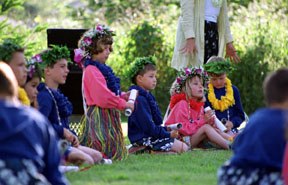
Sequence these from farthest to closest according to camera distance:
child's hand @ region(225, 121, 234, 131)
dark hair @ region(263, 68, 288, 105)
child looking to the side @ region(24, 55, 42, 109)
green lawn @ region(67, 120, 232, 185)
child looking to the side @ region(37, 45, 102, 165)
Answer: child's hand @ region(225, 121, 234, 131), child looking to the side @ region(37, 45, 102, 165), child looking to the side @ region(24, 55, 42, 109), green lawn @ region(67, 120, 232, 185), dark hair @ region(263, 68, 288, 105)

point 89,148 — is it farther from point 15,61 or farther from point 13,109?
point 13,109

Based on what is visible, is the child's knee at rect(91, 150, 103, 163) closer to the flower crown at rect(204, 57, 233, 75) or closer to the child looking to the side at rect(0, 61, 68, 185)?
the flower crown at rect(204, 57, 233, 75)

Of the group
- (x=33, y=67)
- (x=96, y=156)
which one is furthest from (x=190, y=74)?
(x=33, y=67)

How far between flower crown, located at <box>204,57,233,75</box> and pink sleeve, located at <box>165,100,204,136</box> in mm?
518

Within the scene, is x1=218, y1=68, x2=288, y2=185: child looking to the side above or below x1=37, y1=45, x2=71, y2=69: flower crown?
below

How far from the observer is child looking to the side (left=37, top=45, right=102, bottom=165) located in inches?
350

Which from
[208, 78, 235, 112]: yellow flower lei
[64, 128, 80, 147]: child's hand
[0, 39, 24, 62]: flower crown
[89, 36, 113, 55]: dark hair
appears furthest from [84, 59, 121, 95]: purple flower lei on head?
[208, 78, 235, 112]: yellow flower lei

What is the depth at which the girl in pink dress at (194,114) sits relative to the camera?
36.1 ft

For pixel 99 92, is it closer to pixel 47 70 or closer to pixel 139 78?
pixel 47 70

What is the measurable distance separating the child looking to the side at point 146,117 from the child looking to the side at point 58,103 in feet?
3.61

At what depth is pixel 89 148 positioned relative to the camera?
9.43 m

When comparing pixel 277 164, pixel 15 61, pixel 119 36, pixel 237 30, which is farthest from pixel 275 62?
pixel 277 164

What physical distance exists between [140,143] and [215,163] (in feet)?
4.10

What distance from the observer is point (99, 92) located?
A: 9688 millimetres
